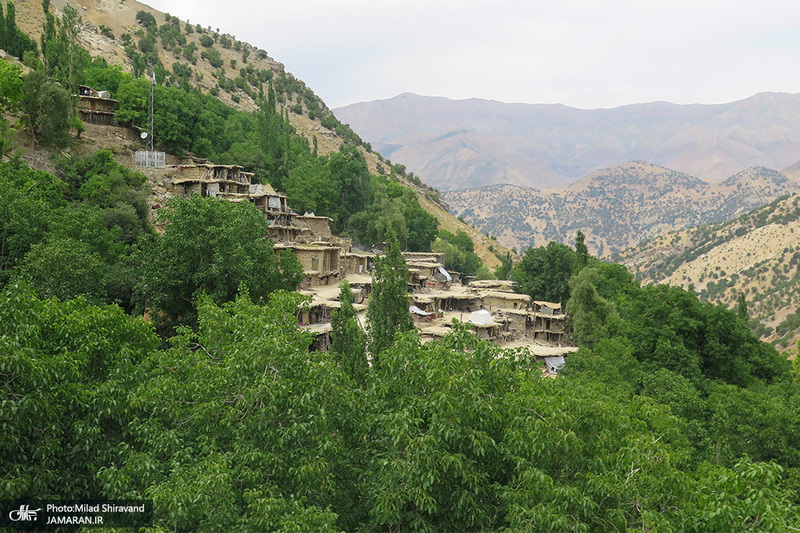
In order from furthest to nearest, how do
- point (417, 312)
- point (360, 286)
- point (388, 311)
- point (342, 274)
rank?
1. point (342, 274)
2. point (360, 286)
3. point (417, 312)
4. point (388, 311)

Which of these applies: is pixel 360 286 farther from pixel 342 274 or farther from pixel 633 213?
pixel 633 213

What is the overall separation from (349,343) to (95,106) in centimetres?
3468

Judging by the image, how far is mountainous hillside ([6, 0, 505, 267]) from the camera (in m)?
77.5

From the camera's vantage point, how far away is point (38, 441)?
31.6 ft

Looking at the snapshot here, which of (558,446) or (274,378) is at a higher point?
(274,378)

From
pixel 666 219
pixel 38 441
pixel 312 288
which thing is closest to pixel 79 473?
pixel 38 441

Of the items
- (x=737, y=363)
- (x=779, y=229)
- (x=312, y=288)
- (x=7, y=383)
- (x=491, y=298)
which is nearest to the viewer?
(x=7, y=383)

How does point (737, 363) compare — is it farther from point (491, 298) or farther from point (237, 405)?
point (237, 405)

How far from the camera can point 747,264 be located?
8769cm

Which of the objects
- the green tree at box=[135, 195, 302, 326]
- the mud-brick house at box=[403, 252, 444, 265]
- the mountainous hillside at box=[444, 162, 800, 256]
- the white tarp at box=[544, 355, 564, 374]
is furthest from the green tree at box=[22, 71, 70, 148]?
the mountainous hillside at box=[444, 162, 800, 256]

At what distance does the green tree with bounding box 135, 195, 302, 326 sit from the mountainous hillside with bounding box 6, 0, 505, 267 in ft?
168

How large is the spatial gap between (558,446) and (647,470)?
1.43 meters

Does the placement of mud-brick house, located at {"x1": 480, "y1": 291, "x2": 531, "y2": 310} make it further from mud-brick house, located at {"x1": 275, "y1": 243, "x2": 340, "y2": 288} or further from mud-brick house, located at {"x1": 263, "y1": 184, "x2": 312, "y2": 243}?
mud-brick house, located at {"x1": 263, "y1": 184, "x2": 312, "y2": 243}

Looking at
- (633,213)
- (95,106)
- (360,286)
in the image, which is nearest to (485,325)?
(360,286)
